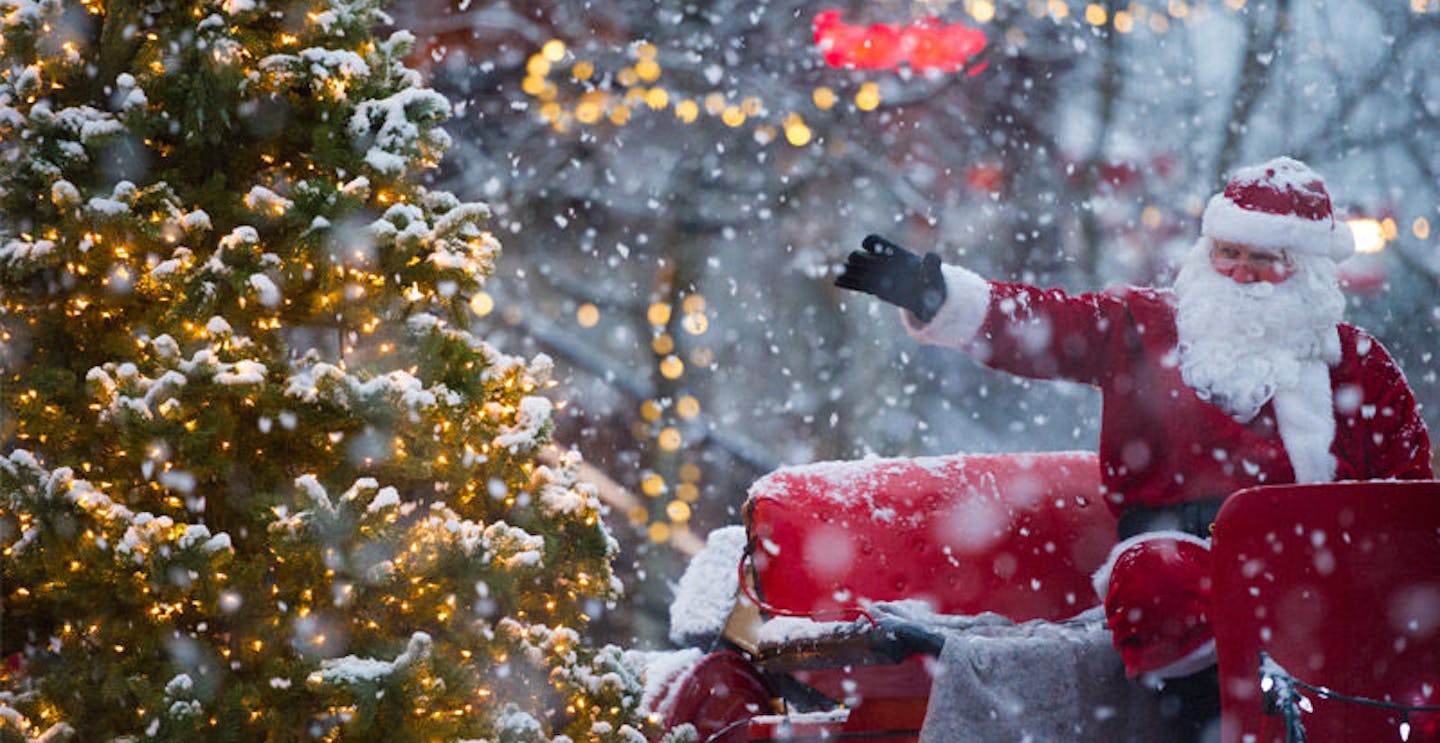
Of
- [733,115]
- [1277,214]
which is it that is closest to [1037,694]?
[1277,214]

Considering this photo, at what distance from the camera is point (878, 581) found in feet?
12.7

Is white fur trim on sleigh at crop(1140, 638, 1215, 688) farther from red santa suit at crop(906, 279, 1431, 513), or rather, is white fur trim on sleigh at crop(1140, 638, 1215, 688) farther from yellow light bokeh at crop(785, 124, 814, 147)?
yellow light bokeh at crop(785, 124, 814, 147)

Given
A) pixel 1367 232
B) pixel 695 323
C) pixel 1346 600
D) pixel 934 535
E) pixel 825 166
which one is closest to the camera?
pixel 1346 600

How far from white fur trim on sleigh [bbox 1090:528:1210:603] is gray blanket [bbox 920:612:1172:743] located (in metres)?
0.24

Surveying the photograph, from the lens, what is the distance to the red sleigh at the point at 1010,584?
8.51 feet

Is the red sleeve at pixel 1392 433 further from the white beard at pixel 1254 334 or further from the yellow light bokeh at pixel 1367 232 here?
the yellow light bokeh at pixel 1367 232

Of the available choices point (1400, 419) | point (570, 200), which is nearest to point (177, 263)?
point (1400, 419)

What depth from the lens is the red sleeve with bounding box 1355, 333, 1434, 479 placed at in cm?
373

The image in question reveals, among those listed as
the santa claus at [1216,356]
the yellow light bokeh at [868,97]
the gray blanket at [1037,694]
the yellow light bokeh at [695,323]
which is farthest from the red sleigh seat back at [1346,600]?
the yellow light bokeh at [695,323]

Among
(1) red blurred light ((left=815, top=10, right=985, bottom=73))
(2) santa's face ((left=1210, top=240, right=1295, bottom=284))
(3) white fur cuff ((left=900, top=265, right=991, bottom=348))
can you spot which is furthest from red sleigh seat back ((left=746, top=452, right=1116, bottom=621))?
(1) red blurred light ((left=815, top=10, right=985, bottom=73))

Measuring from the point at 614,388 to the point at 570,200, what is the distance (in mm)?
1406

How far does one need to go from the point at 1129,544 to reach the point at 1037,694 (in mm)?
588

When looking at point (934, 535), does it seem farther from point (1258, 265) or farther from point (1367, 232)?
point (1367, 232)

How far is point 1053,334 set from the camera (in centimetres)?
375
